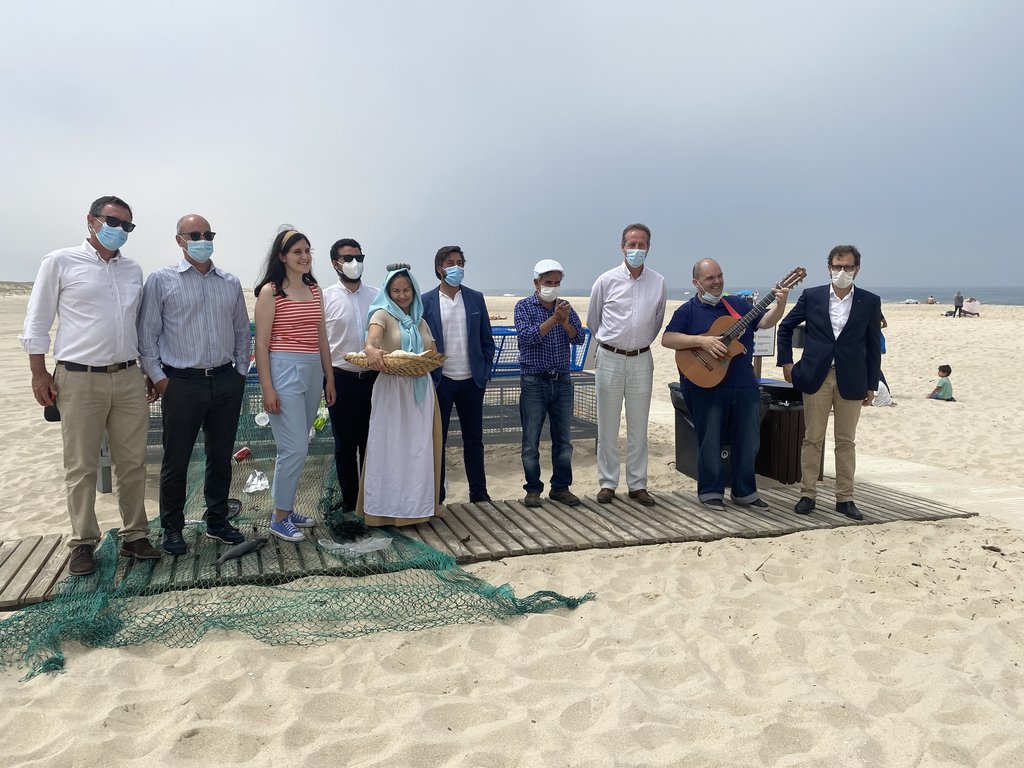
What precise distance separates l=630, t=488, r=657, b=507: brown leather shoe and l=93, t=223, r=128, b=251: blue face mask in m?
3.81

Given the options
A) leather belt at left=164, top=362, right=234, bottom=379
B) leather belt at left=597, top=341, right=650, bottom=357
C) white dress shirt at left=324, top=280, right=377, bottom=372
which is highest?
white dress shirt at left=324, top=280, right=377, bottom=372

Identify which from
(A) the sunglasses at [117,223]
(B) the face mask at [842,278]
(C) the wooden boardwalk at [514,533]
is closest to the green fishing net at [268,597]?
(C) the wooden boardwalk at [514,533]

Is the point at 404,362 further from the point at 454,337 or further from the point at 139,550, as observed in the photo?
the point at 139,550

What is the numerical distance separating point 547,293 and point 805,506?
8.06ft

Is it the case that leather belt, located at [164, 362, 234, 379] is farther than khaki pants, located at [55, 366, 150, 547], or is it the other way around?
leather belt, located at [164, 362, 234, 379]

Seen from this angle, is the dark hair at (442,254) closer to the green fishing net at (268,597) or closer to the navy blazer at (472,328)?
the navy blazer at (472,328)

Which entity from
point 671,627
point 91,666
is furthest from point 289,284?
point 671,627

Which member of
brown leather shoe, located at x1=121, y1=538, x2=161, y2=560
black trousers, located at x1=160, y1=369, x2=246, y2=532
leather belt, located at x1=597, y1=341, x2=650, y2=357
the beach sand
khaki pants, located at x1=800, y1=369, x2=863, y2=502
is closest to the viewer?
the beach sand

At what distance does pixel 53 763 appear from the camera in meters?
2.51

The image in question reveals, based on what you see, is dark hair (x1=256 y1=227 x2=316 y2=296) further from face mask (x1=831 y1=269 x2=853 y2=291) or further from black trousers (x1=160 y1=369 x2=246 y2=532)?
face mask (x1=831 y1=269 x2=853 y2=291)

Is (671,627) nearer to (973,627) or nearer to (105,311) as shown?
(973,627)

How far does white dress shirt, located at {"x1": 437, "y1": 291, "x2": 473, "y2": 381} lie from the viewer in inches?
200

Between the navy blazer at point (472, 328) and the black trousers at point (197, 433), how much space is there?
1.33 meters

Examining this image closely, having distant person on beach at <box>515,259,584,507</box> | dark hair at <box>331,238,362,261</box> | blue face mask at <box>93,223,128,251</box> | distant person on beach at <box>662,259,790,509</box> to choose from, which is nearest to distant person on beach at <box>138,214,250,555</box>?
blue face mask at <box>93,223,128,251</box>
